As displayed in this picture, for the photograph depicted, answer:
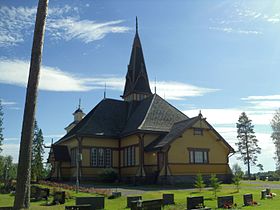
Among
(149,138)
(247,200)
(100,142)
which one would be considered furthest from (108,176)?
(247,200)

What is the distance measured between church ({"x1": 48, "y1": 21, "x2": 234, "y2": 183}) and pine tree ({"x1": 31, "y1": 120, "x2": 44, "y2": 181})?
306 cm

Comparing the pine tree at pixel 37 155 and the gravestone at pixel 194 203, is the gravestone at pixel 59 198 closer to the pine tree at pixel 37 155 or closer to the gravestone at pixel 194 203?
the gravestone at pixel 194 203

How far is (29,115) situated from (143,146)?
76.7 ft

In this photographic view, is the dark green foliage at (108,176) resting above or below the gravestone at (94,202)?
above

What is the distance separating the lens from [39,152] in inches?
2199

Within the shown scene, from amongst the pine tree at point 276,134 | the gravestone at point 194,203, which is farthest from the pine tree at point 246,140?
the gravestone at point 194,203

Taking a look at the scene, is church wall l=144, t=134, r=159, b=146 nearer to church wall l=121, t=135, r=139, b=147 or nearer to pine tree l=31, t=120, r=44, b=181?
church wall l=121, t=135, r=139, b=147

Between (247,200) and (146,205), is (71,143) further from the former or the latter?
(146,205)

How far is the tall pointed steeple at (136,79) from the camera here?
46812 millimetres

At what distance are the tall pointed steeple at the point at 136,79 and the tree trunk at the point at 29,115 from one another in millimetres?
31892

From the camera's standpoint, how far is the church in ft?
114

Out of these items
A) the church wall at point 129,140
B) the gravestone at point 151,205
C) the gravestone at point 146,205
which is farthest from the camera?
the church wall at point 129,140

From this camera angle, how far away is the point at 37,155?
176ft

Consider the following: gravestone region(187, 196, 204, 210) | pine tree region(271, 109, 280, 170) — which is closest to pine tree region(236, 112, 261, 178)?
pine tree region(271, 109, 280, 170)
